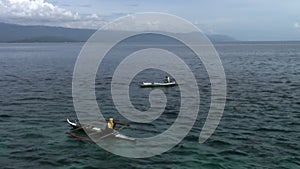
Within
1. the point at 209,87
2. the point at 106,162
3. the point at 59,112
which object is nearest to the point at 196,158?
the point at 106,162

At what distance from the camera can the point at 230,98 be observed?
187ft

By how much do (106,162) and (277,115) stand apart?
2538cm

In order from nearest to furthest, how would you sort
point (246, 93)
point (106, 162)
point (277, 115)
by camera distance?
point (106, 162)
point (277, 115)
point (246, 93)

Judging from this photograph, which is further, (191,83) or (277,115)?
(191,83)

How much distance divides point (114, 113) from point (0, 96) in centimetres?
2439

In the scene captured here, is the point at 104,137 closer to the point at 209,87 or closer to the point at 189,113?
the point at 189,113

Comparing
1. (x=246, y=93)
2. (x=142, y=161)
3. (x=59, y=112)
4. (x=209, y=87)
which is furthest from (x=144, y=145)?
(x=209, y=87)

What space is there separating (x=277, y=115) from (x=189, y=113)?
11296 mm

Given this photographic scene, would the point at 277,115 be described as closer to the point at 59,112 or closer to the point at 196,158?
the point at 196,158

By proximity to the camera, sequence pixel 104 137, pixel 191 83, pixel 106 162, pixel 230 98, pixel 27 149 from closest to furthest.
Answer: pixel 106 162
pixel 27 149
pixel 104 137
pixel 230 98
pixel 191 83

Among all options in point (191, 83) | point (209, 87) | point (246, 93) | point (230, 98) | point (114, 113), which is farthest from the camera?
point (191, 83)

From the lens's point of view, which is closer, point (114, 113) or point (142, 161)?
point (142, 161)

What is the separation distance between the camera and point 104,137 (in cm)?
3491

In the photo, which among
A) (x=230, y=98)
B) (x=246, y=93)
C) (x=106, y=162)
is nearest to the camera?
(x=106, y=162)
